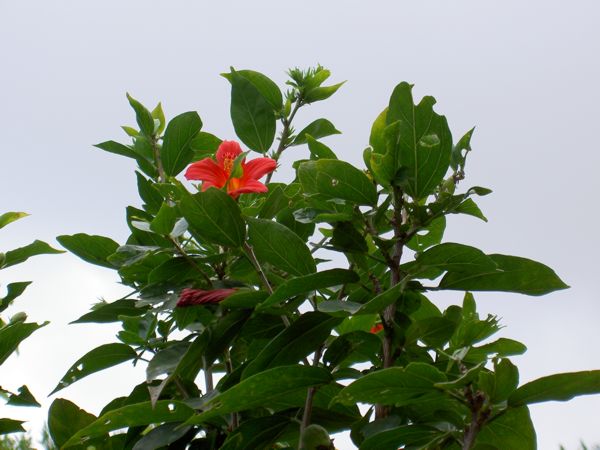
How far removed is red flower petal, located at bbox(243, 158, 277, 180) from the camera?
1558mm

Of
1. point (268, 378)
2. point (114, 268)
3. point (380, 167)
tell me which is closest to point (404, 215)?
point (380, 167)

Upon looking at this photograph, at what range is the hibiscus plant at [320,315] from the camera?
119cm

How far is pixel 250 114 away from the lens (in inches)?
67.3

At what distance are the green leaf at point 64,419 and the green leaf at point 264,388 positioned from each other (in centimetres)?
47

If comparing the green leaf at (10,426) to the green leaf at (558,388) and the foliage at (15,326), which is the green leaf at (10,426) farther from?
the green leaf at (558,388)

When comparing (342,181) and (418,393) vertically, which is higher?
(342,181)

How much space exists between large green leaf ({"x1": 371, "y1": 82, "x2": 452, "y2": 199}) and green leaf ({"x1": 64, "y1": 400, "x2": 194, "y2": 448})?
51 cm

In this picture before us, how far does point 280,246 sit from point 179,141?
1.69ft

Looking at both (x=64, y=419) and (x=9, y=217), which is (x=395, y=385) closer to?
(x=64, y=419)

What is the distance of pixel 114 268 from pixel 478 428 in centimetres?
84

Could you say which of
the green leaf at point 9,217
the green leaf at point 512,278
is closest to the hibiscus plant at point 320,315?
the green leaf at point 512,278

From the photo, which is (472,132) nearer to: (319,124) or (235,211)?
(235,211)

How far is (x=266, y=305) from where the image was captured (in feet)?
4.02

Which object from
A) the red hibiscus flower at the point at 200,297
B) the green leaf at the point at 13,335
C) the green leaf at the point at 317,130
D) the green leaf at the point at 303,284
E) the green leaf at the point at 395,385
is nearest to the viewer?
the green leaf at the point at 395,385
